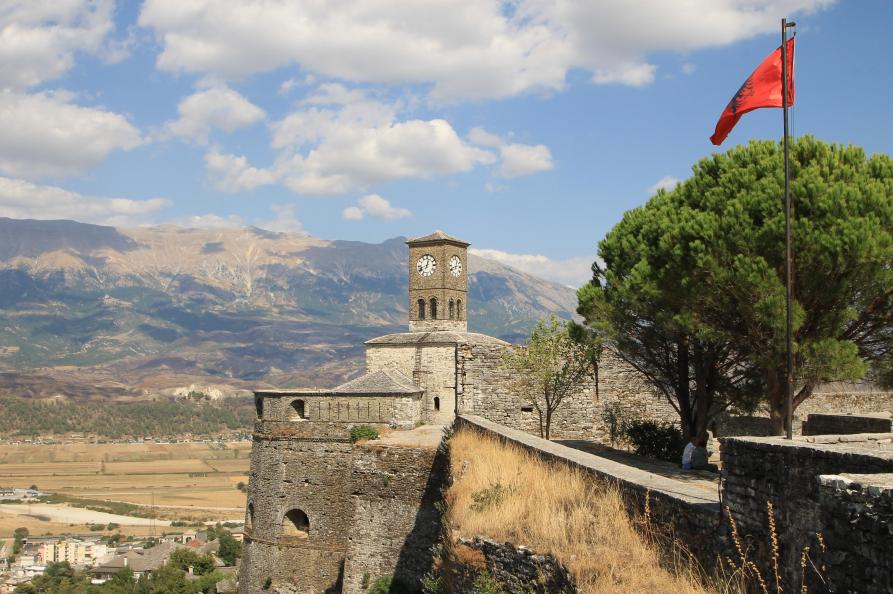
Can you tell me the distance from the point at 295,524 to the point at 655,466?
13.3 m

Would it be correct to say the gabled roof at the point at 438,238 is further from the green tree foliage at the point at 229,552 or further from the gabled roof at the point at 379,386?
the green tree foliage at the point at 229,552

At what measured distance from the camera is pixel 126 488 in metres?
167

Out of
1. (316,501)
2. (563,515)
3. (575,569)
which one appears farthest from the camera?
(316,501)

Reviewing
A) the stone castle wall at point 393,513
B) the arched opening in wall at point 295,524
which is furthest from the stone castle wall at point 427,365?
the stone castle wall at point 393,513

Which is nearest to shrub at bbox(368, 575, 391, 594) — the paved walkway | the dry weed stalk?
the paved walkway

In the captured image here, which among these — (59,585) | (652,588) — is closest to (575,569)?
(652,588)

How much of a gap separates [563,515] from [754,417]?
1856 centimetres

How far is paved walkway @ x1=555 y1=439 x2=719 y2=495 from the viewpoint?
15.6 m

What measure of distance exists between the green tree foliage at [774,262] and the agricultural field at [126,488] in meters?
130

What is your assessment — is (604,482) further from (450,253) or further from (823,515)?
(450,253)

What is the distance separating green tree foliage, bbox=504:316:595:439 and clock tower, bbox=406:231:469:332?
21.8 meters

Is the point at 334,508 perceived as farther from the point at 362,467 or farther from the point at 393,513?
the point at 393,513

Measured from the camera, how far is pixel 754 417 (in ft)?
85.9

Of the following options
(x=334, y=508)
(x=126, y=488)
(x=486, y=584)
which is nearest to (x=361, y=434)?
(x=334, y=508)
